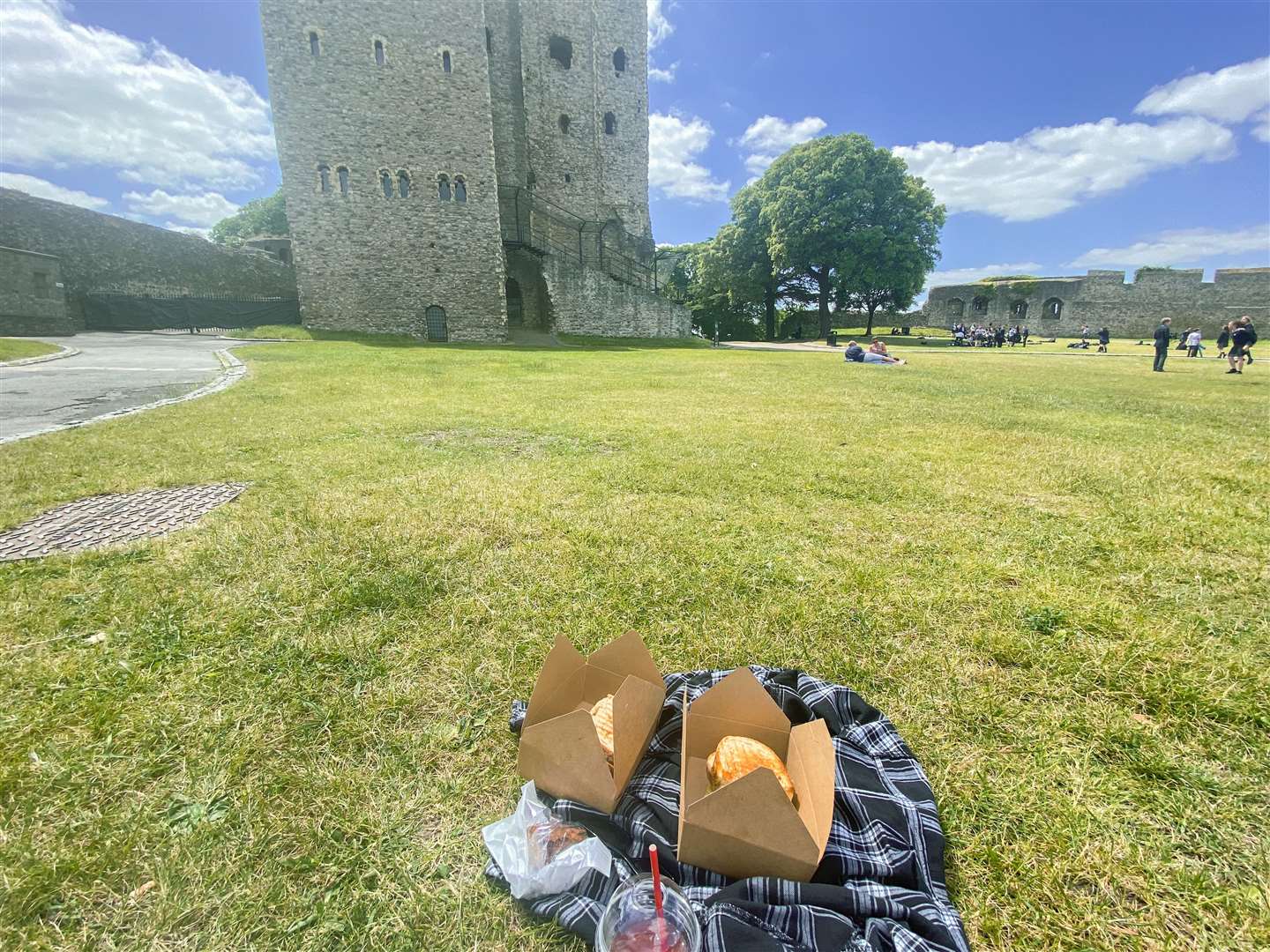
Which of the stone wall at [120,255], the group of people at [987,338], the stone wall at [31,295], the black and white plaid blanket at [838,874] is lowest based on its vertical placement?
the black and white plaid blanket at [838,874]

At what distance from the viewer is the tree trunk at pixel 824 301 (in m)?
34.7

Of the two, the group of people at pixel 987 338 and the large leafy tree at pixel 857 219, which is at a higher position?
the large leafy tree at pixel 857 219

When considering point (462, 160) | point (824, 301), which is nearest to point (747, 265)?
point (824, 301)

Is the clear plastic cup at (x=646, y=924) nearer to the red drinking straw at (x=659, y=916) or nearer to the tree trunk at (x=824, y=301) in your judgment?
the red drinking straw at (x=659, y=916)

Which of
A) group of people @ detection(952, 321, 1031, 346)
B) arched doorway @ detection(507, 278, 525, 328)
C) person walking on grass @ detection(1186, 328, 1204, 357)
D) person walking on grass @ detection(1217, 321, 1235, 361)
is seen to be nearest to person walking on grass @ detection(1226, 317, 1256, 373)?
person walking on grass @ detection(1217, 321, 1235, 361)

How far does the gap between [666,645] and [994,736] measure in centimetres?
122

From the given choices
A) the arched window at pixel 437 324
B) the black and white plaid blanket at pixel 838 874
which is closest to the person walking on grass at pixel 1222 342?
the black and white plaid blanket at pixel 838 874

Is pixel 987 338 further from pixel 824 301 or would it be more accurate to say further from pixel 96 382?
pixel 96 382

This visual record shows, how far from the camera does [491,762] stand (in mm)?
1757

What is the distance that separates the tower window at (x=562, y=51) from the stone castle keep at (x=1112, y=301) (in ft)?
104

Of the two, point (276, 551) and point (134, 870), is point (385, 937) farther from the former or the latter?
point (276, 551)

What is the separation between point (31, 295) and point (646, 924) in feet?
102

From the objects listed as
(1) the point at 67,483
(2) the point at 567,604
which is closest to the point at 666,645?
(2) the point at 567,604

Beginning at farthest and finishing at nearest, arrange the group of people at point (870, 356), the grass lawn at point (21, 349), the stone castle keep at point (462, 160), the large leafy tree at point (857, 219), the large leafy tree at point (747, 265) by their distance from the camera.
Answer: the large leafy tree at point (747, 265), the large leafy tree at point (857, 219), the stone castle keep at point (462, 160), the group of people at point (870, 356), the grass lawn at point (21, 349)
